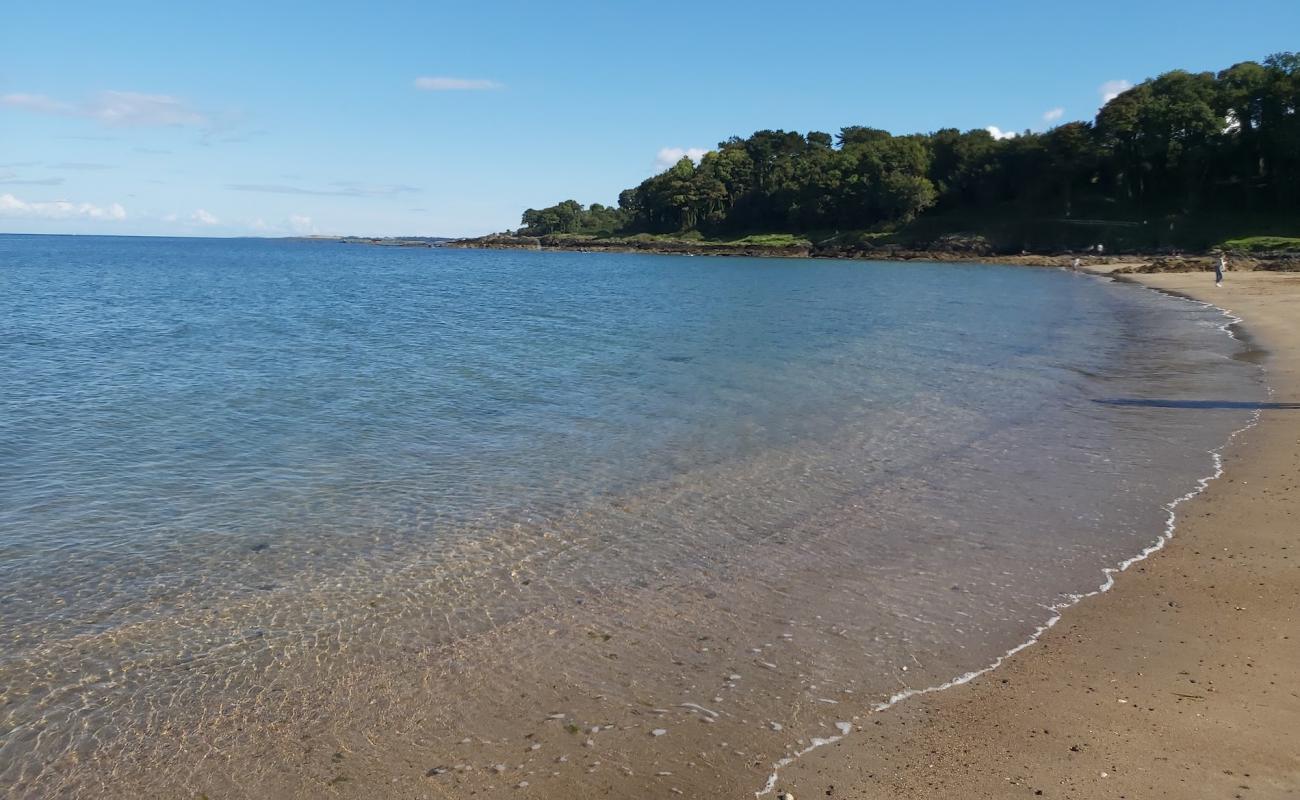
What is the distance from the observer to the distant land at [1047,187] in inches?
3418

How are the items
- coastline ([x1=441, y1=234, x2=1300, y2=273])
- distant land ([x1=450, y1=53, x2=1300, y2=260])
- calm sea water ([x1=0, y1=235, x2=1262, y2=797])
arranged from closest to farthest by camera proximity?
calm sea water ([x1=0, y1=235, x2=1262, y2=797]) → coastline ([x1=441, y1=234, x2=1300, y2=273]) → distant land ([x1=450, y1=53, x2=1300, y2=260])

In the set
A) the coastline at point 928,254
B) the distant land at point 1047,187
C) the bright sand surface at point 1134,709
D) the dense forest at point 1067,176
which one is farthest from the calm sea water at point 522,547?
the dense forest at point 1067,176

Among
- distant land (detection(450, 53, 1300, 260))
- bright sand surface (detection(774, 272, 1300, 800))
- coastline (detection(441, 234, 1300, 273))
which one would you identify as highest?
distant land (detection(450, 53, 1300, 260))

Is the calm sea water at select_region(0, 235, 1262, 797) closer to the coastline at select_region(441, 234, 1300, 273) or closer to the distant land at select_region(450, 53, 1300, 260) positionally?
the coastline at select_region(441, 234, 1300, 273)

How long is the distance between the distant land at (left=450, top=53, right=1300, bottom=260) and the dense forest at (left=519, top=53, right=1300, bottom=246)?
0.19m

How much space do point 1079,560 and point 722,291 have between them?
48.3m

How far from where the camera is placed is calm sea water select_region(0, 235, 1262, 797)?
234 inches

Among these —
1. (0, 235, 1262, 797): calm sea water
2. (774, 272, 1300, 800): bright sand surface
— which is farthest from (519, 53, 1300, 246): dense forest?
(774, 272, 1300, 800): bright sand surface

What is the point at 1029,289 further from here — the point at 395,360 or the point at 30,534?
the point at 30,534

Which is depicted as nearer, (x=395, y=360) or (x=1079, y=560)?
(x=1079, y=560)

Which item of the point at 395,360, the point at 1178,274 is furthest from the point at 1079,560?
the point at 1178,274

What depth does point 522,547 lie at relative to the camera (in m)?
9.55

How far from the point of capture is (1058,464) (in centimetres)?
1274

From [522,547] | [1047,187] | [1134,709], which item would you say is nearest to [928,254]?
[1047,187]
